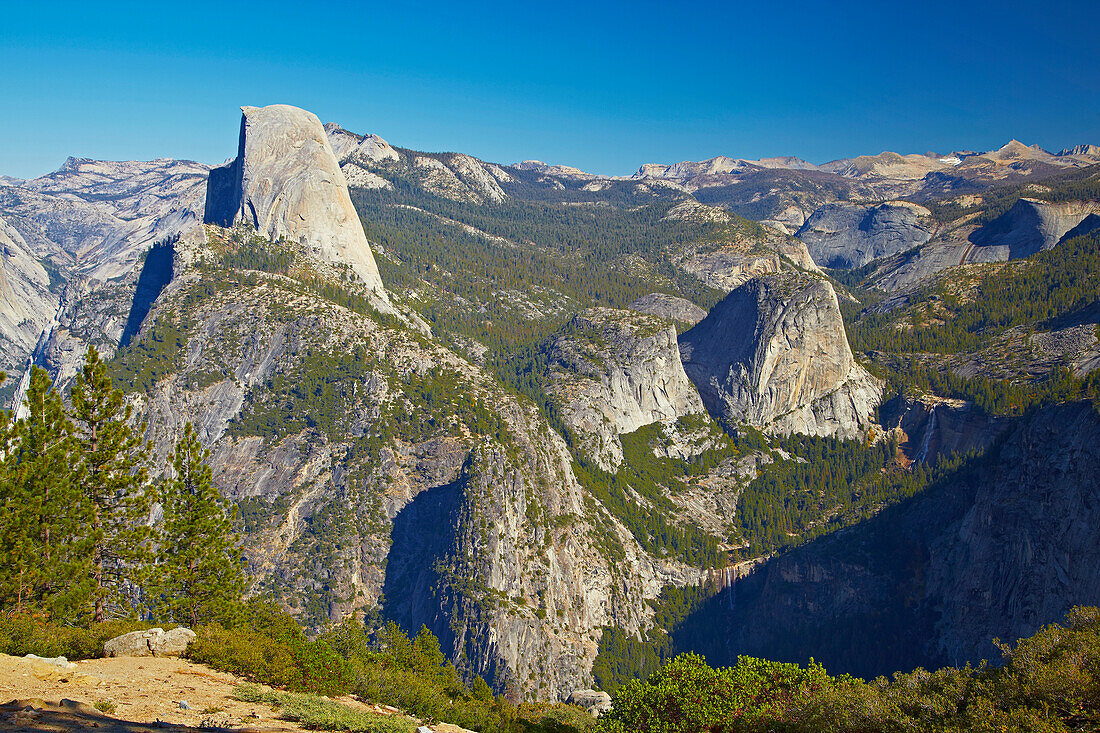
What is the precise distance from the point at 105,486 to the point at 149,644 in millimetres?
13141

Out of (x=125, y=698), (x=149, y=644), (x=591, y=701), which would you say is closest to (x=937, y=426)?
(x=591, y=701)

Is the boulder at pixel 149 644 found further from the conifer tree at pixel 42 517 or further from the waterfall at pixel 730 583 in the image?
the waterfall at pixel 730 583

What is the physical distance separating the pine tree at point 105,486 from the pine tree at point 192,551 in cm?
281

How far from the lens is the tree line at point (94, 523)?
36.8m

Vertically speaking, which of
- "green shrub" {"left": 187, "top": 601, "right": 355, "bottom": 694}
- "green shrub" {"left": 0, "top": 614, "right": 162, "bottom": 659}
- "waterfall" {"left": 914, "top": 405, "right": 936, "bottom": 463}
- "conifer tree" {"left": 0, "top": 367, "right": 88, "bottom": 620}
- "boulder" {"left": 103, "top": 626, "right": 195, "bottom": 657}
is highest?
"waterfall" {"left": 914, "top": 405, "right": 936, "bottom": 463}

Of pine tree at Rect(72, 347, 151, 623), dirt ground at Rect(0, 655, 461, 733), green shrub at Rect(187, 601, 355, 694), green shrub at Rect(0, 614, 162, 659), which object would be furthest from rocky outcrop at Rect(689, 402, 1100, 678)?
green shrub at Rect(0, 614, 162, 659)

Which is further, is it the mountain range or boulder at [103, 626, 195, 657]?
the mountain range

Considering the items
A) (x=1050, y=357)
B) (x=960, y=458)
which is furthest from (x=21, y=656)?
(x=1050, y=357)

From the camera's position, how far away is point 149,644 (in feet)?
105

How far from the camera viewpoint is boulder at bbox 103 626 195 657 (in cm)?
3123

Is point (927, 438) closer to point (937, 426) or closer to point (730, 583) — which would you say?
point (937, 426)

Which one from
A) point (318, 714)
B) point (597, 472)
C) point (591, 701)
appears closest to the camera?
point (318, 714)

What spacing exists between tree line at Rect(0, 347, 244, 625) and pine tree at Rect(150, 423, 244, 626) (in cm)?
7

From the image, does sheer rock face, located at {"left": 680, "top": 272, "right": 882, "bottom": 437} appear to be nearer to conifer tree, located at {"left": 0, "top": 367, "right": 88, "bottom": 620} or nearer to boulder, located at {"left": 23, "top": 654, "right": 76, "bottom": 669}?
conifer tree, located at {"left": 0, "top": 367, "right": 88, "bottom": 620}
